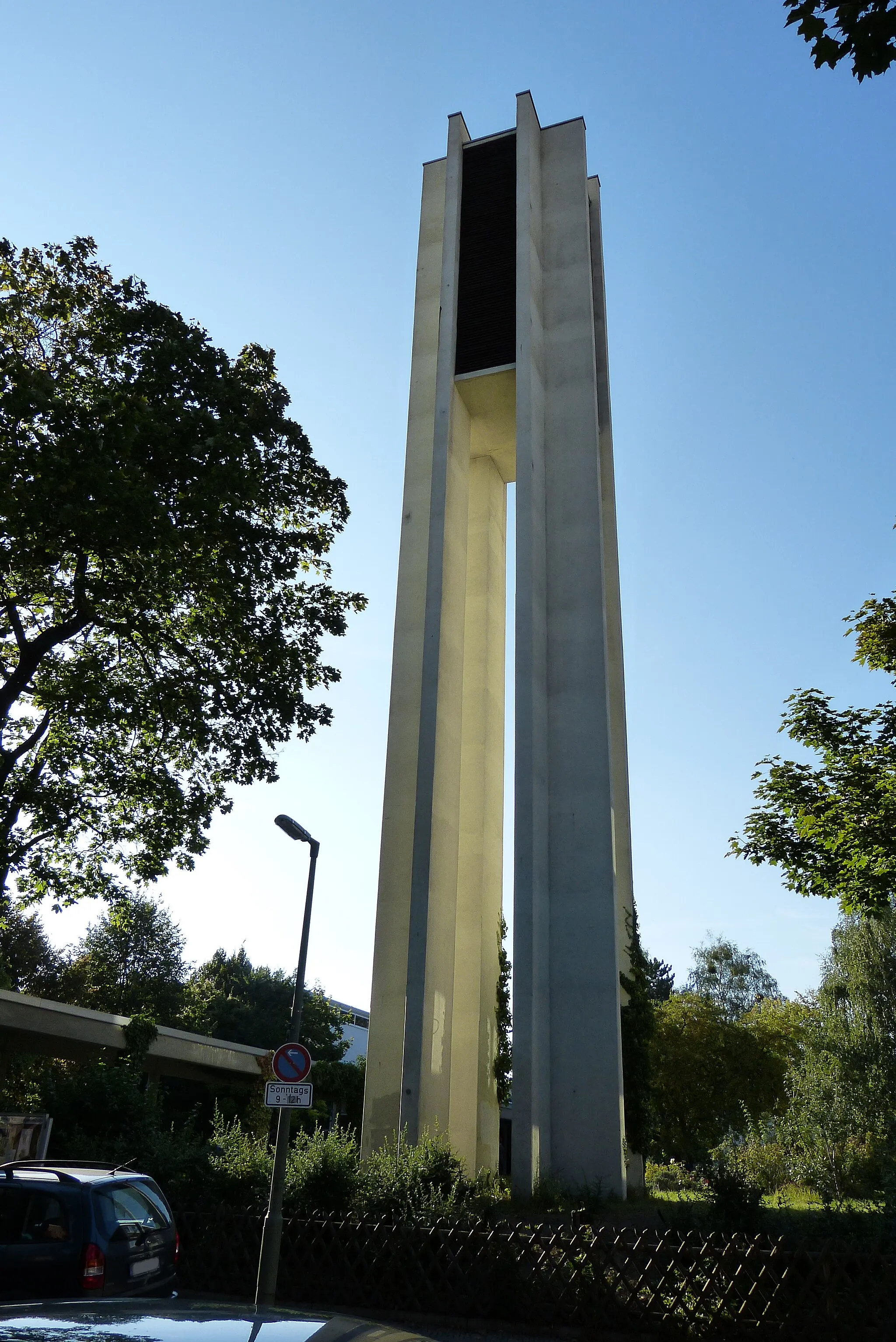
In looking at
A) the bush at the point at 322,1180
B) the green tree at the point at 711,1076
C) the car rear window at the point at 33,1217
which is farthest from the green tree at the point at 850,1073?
the car rear window at the point at 33,1217

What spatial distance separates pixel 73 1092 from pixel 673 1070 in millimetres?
21965

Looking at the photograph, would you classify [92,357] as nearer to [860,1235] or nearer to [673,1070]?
[860,1235]

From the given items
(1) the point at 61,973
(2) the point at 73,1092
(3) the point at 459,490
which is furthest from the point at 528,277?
(1) the point at 61,973

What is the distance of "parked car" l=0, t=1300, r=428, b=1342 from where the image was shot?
2.77 metres

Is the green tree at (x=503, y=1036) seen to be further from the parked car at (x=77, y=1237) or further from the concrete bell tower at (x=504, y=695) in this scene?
the parked car at (x=77, y=1237)

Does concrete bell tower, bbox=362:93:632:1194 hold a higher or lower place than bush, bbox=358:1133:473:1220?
higher

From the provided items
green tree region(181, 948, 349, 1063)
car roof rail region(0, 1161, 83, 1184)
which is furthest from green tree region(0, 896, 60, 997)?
car roof rail region(0, 1161, 83, 1184)

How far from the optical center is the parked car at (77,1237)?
7.42 metres

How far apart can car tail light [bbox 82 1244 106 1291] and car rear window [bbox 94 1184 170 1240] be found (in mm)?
211

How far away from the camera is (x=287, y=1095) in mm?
10734

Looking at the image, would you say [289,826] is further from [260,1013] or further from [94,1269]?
[260,1013]

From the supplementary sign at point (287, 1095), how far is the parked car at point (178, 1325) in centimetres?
778

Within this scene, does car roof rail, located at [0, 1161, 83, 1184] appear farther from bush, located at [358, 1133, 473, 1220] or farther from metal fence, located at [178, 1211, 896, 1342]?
bush, located at [358, 1133, 473, 1220]

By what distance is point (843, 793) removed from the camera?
59.7 feet
